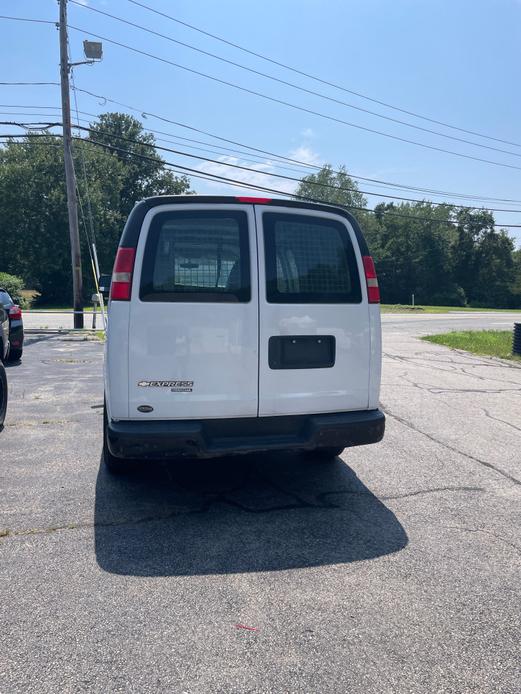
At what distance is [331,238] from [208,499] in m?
2.18

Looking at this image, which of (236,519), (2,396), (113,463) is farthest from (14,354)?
(236,519)

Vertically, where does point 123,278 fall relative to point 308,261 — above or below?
below

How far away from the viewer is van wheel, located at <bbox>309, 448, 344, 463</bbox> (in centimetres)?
516

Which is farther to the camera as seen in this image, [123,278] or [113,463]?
[113,463]

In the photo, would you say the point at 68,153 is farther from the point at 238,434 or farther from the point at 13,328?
the point at 238,434

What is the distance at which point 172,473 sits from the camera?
16.0 feet

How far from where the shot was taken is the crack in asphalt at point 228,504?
370 cm

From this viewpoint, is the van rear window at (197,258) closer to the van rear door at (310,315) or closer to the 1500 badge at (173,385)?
the van rear door at (310,315)

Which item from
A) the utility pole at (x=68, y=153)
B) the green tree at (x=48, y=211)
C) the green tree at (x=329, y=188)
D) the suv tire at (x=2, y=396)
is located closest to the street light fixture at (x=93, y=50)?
the utility pole at (x=68, y=153)

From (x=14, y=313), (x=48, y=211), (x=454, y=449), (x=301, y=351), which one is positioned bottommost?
(x=454, y=449)

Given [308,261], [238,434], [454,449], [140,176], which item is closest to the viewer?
[238,434]

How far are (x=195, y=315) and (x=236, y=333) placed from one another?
305mm

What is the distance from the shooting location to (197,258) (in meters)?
3.84

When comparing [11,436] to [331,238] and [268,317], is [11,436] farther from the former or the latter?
[331,238]
